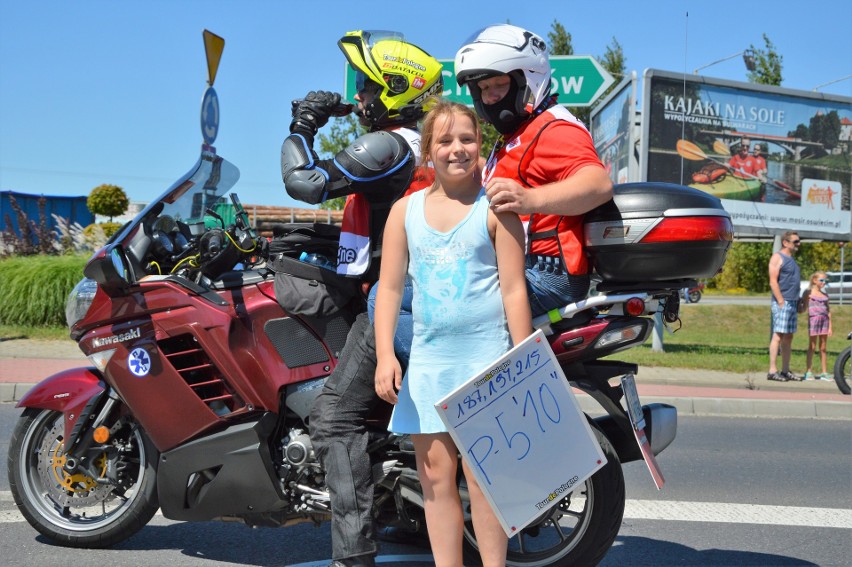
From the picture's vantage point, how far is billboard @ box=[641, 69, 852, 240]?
14.2m

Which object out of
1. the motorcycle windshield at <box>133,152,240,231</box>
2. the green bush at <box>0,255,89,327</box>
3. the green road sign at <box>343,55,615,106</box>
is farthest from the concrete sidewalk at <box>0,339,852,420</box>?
the motorcycle windshield at <box>133,152,240,231</box>

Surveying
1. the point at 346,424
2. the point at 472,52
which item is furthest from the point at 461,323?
the point at 472,52

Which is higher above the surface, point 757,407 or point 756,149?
point 756,149

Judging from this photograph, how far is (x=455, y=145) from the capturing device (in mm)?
2920

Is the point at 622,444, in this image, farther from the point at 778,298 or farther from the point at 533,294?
the point at 778,298

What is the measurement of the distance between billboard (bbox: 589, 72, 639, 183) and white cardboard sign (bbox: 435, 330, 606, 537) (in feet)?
38.0

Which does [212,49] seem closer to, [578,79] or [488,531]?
[578,79]

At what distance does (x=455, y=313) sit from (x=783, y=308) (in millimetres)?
9858

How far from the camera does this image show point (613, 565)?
4.01 meters

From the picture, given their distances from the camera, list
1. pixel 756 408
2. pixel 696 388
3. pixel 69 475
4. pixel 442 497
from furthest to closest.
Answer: pixel 696 388
pixel 756 408
pixel 69 475
pixel 442 497

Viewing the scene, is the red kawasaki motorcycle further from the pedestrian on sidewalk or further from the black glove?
the pedestrian on sidewalk

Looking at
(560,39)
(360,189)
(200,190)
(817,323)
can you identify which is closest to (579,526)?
(360,189)

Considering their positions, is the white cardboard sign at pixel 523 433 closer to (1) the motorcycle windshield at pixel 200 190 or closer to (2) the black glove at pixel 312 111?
(2) the black glove at pixel 312 111

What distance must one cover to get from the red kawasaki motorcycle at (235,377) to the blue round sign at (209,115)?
4.38m
